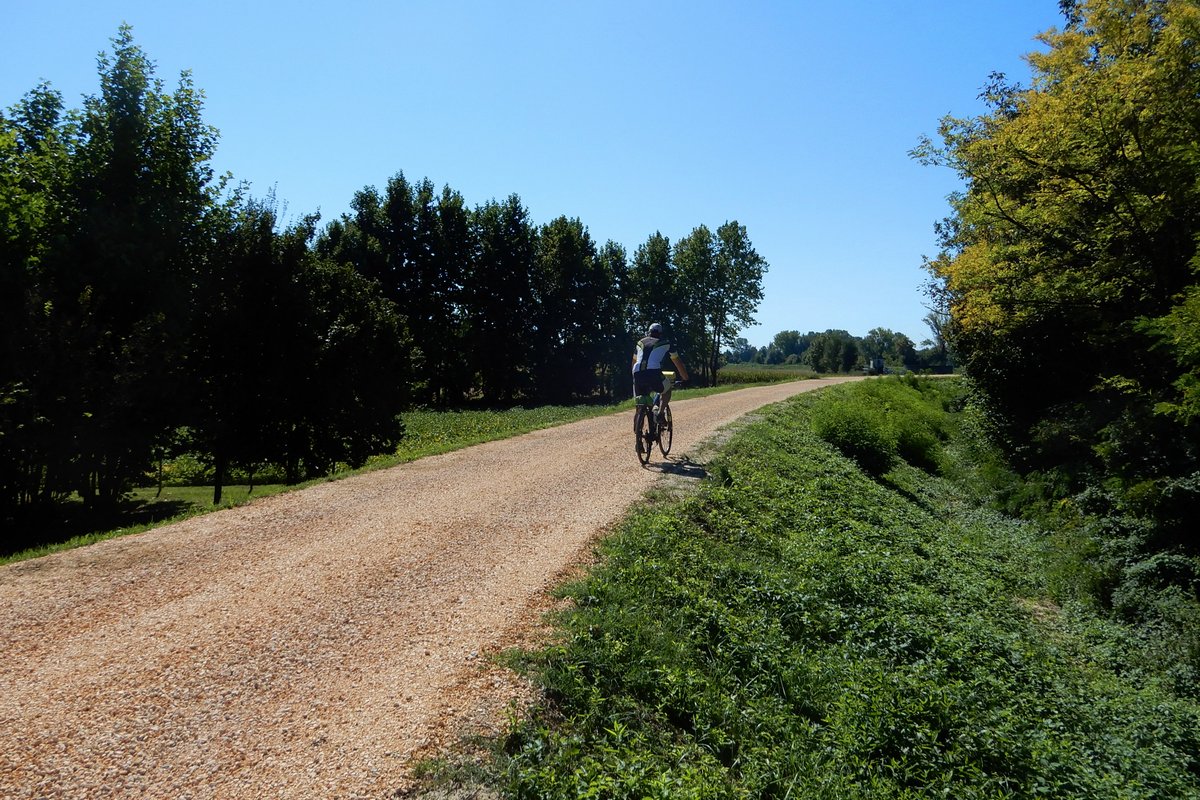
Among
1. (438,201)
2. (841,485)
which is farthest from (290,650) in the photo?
(438,201)

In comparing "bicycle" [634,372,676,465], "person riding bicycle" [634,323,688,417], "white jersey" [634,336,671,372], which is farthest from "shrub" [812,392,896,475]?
"white jersey" [634,336,671,372]

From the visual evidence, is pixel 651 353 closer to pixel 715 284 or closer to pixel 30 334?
pixel 30 334

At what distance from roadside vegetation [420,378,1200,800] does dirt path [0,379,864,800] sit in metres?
0.57

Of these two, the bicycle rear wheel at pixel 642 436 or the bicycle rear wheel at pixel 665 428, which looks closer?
the bicycle rear wheel at pixel 642 436

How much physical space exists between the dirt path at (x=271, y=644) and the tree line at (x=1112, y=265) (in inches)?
408

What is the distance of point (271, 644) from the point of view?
15.9 feet

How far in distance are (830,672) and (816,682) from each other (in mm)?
278

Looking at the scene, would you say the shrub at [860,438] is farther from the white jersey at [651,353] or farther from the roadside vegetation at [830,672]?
the white jersey at [651,353]

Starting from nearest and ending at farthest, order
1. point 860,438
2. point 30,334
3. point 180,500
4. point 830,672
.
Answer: point 830,672, point 30,334, point 180,500, point 860,438

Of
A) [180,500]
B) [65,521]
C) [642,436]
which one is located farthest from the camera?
[180,500]

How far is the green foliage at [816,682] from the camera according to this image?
14.1 feet

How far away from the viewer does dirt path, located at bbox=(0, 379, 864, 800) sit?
3.56m

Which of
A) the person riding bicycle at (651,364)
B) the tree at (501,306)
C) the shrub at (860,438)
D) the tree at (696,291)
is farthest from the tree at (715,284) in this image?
the person riding bicycle at (651,364)

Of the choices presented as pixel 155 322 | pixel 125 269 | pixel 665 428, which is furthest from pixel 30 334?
pixel 665 428
